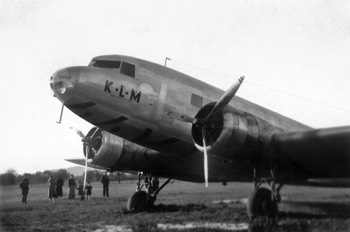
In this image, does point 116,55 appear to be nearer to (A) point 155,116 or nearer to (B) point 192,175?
(A) point 155,116

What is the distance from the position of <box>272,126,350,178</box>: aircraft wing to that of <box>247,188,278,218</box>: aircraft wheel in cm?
104

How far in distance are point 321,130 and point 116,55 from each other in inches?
206

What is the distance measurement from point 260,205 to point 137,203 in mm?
4905

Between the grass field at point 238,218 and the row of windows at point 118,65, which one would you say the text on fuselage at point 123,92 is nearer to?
the row of windows at point 118,65

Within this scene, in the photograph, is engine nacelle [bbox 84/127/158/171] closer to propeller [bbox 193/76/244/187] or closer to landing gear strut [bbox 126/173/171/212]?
landing gear strut [bbox 126/173/171/212]

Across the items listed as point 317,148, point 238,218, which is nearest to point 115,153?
point 238,218

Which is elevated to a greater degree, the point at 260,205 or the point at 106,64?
the point at 106,64

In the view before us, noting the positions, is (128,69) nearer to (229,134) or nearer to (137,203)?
(229,134)

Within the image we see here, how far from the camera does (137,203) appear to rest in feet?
39.5

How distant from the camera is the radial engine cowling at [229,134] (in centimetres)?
791

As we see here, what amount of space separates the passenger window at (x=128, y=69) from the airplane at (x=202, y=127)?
26 mm

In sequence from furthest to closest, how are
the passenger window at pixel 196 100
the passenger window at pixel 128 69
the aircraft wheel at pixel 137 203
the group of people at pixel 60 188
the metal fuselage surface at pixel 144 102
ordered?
the group of people at pixel 60 188
the aircraft wheel at pixel 137 203
the passenger window at pixel 196 100
the passenger window at pixel 128 69
the metal fuselage surface at pixel 144 102

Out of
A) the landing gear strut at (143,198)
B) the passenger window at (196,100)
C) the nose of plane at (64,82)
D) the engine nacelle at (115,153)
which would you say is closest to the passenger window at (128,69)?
the nose of plane at (64,82)

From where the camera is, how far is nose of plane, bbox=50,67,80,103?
808cm
